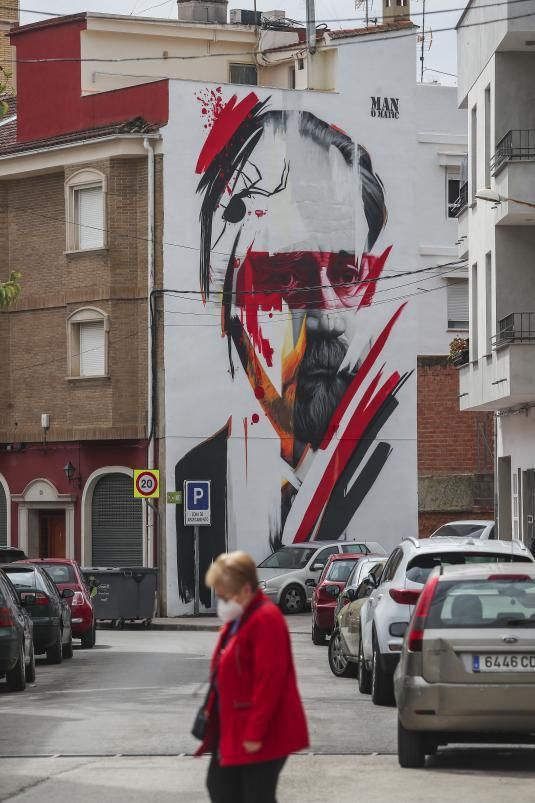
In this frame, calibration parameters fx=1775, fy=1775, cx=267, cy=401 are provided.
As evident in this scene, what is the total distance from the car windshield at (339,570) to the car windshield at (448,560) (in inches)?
510

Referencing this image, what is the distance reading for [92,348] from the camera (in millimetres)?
43719

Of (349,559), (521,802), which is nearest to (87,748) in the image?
(521,802)

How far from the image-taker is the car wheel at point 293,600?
4026cm

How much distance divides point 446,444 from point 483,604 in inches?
1385

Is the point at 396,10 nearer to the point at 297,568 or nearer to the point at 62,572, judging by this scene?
the point at 297,568

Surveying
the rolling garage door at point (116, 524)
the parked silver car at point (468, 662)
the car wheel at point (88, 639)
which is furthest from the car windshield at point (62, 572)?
the parked silver car at point (468, 662)

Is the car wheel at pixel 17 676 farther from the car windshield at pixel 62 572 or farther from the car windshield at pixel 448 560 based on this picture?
the car windshield at pixel 62 572

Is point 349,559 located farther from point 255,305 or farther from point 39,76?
point 39,76

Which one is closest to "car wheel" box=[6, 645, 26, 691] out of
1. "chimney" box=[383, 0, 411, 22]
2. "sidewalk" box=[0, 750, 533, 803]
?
"sidewalk" box=[0, 750, 533, 803]

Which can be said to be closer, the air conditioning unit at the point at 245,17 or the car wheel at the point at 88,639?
the car wheel at the point at 88,639

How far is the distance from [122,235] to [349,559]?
15.4 metres

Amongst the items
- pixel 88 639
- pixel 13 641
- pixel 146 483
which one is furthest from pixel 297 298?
pixel 13 641

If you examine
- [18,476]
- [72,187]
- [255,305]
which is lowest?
[18,476]

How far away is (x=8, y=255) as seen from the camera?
45.4m
